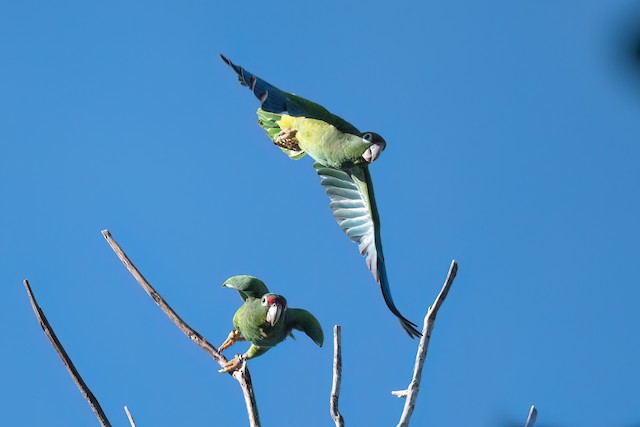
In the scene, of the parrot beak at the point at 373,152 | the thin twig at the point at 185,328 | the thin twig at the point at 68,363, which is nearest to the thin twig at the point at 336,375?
the thin twig at the point at 185,328

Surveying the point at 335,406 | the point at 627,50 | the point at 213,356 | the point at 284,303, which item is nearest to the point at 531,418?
the point at 335,406

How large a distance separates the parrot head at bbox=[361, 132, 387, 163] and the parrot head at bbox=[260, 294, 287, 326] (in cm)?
129

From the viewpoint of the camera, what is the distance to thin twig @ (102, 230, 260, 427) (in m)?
3.63

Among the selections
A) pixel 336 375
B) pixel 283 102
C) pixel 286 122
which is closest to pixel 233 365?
pixel 336 375

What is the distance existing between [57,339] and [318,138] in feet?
7.67

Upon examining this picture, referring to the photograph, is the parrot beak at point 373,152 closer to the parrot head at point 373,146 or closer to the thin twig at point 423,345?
the parrot head at point 373,146

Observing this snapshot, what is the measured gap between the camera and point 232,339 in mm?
4133

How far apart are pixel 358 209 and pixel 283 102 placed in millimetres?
1270

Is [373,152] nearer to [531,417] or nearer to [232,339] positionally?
[232,339]

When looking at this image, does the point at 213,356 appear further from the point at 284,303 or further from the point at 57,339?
the point at 57,339

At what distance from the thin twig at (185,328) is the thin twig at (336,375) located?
19.8 inches

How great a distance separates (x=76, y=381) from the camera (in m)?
3.16

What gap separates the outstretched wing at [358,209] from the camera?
5.48 meters

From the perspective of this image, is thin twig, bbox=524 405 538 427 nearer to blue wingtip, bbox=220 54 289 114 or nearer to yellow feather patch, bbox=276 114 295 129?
blue wingtip, bbox=220 54 289 114
